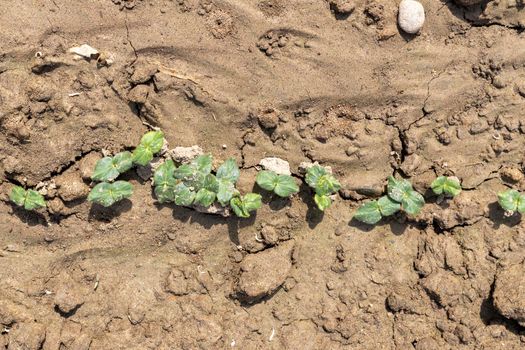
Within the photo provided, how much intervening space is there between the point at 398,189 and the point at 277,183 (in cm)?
91

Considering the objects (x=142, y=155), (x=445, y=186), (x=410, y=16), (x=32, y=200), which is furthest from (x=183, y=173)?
(x=410, y=16)

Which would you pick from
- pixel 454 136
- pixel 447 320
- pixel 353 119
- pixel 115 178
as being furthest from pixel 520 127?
pixel 115 178

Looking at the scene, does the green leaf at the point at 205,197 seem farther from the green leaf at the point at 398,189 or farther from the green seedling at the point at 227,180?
the green leaf at the point at 398,189

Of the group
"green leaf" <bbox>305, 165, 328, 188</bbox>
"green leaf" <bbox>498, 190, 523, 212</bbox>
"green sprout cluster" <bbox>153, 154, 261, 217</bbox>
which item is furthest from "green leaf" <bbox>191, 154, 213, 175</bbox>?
"green leaf" <bbox>498, 190, 523, 212</bbox>

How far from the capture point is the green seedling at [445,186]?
3.82 meters

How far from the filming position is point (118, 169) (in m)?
3.62

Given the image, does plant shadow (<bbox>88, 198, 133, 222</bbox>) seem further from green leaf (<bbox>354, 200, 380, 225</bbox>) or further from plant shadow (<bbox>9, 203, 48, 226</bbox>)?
green leaf (<bbox>354, 200, 380, 225</bbox>)

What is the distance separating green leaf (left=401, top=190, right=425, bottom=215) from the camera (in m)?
3.79

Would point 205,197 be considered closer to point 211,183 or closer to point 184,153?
point 211,183

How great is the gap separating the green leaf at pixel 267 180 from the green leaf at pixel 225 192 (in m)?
0.20

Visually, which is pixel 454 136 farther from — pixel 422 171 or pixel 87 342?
pixel 87 342

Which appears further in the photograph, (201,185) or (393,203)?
(393,203)

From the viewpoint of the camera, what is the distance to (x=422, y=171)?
3980mm

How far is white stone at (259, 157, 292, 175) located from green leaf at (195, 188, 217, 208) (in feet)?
1.55
